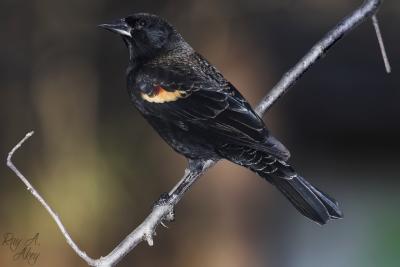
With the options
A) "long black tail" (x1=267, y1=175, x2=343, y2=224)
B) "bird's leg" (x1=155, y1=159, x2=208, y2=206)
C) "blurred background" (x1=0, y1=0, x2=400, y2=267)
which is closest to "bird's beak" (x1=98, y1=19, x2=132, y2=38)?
"bird's leg" (x1=155, y1=159, x2=208, y2=206)

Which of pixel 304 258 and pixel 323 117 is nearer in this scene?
pixel 323 117

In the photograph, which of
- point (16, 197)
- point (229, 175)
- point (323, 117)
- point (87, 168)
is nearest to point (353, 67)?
point (323, 117)

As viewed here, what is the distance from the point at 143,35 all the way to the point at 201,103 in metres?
0.42

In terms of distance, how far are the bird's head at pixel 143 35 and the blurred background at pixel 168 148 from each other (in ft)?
4.98

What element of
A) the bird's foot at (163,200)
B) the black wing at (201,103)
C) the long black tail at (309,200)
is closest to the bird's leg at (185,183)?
the bird's foot at (163,200)

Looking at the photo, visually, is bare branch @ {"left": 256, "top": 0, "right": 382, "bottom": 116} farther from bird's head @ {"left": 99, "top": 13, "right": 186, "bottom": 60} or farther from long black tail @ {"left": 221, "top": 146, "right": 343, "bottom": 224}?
bird's head @ {"left": 99, "top": 13, "right": 186, "bottom": 60}

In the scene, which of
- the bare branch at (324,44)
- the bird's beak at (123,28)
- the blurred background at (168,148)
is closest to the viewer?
the bare branch at (324,44)

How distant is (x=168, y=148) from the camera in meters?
4.92

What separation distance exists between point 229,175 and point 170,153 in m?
0.35

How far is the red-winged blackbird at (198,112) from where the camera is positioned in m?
2.93

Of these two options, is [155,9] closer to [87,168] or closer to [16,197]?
[87,168]

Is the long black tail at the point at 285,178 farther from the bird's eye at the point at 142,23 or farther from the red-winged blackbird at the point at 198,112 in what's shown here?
the bird's eye at the point at 142,23

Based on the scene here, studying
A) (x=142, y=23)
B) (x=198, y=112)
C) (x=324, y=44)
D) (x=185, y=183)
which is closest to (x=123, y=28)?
(x=142, y=23)

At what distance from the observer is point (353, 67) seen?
15.6ft
